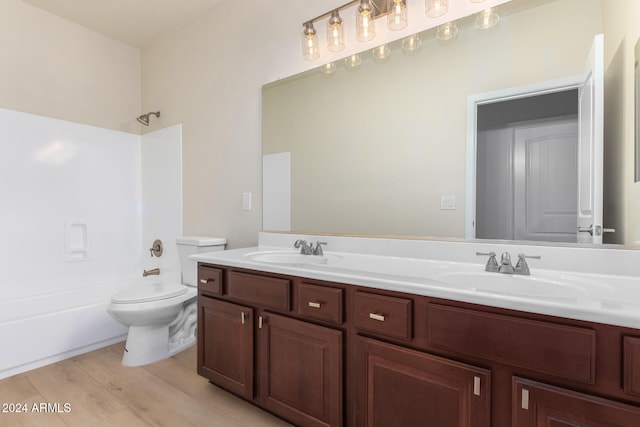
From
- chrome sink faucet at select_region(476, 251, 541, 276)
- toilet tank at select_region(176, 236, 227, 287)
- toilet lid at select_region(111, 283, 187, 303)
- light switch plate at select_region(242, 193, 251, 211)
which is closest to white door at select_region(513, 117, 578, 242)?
chrome sink faucet at select_region(476, 251, 541, 276)

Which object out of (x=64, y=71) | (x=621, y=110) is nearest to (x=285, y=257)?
(x=621, y=110)

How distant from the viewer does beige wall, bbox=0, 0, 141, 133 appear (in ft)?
8.10

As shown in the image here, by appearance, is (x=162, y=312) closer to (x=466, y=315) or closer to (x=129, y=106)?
(x=466, y=315)

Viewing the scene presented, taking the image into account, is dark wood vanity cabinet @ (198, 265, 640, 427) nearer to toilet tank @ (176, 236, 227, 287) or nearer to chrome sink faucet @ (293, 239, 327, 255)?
chrome sink faucet @ (293, 239, 327, 255)

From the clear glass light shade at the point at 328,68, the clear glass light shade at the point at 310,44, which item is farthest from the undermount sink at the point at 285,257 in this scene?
the clear glass light shade at the point at 310,44

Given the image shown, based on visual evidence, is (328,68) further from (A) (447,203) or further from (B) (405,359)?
(B) (405,359)

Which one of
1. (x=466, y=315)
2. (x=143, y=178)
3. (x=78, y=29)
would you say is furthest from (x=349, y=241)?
(x=78, y=29)

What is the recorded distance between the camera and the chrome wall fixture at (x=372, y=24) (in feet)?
5.08

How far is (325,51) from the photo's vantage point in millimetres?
1981

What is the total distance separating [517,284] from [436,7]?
131 cm

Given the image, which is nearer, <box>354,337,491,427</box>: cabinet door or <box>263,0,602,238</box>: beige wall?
<box>354,337,491,427</box>: cabinet door

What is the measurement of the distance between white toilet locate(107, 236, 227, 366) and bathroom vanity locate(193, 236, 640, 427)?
1.82 feet

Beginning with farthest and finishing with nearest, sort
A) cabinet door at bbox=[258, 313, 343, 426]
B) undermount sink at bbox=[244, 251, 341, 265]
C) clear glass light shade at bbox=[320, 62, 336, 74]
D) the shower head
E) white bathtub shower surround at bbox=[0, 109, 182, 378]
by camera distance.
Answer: the shower head, white bathtub shower surround at bbox=[0, 109, 182, 378], clear glass light shade at bbox=[320, 62, 336, 74], undermount sink at bbox=[244, 251, 341, 265], cabinet door at bbox=[258, 313, 343, 426]

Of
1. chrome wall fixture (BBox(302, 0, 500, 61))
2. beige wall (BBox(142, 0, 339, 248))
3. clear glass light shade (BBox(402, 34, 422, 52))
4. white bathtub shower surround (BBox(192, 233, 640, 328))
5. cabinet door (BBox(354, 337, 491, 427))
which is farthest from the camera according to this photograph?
beige wall (BBox(142, 0, 339, 248))
